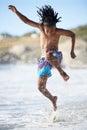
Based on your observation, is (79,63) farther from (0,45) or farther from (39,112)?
(0,45)

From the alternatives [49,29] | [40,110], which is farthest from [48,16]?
[40,110]

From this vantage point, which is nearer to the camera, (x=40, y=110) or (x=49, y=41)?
(x=49, y=41)

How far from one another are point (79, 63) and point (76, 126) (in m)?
16.9

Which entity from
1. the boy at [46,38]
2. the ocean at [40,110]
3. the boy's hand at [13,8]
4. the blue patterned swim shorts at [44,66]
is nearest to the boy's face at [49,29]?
the boy at [46,38]

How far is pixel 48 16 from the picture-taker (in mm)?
6410

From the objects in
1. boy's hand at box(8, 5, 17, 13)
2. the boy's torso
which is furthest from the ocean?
boy's hand at box(8, 5, 17, 13)

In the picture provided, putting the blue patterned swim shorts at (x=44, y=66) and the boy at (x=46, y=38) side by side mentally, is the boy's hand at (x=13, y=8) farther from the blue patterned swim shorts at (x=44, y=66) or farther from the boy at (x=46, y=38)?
the blue patterned swim shorts at (x=44, y=66)

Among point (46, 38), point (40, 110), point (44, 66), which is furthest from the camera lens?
point (40, 110)

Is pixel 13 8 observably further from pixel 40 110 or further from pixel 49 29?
pixel 40 110

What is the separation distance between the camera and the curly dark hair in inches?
249

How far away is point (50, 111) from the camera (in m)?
6.92

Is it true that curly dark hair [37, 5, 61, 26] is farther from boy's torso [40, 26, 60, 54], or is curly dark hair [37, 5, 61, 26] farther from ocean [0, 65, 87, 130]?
ocean [0, 65, 87, 130]

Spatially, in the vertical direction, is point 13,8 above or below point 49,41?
above

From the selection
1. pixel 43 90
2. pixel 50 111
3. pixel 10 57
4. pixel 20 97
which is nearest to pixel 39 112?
pixel 50 111
